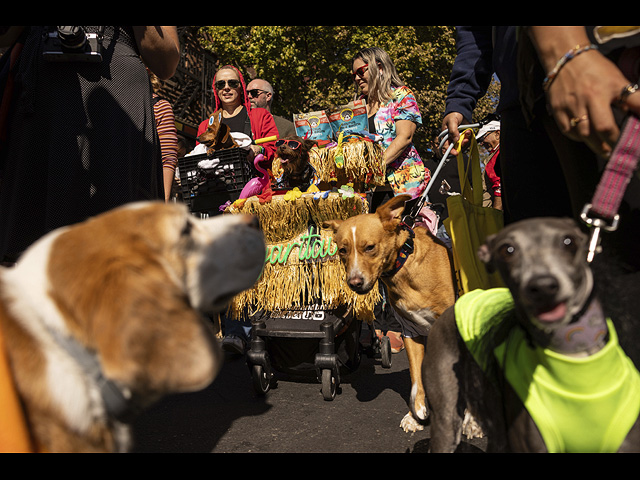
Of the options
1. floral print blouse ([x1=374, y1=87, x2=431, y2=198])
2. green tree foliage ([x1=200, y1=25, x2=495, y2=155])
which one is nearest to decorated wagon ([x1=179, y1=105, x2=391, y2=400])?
floral print blouse ([x1=374, y1=87, x2=431, y2=198])

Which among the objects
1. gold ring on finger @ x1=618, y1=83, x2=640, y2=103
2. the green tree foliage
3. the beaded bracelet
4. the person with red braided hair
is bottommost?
gold ring on finger @ x1=618, y1=83, x2=640, y2=103

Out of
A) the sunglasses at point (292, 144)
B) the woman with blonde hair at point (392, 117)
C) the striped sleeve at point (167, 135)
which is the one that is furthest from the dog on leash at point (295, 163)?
the striped sleeve at point (167, 135)

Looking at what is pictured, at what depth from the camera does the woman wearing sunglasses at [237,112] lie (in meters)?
5.11

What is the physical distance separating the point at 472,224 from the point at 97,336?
1901 millimetres

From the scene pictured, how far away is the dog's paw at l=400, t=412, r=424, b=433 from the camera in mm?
3080

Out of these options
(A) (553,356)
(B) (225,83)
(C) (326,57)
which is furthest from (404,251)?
(C) (326,57)

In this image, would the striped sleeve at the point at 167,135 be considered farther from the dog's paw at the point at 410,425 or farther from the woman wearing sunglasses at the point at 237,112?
the dog's paw at the point at 410,425

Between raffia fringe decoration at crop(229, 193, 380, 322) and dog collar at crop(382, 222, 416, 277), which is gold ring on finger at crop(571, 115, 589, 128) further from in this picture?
raffia fringe decoration at crop(229, 193, 380, 322)

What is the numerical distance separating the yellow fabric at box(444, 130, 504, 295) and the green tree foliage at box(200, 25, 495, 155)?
471 inches

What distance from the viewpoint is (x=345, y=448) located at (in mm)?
2791

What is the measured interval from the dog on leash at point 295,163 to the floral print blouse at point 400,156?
0.64 meters

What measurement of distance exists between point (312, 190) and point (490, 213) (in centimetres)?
181

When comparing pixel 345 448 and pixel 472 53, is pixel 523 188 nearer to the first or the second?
pixel 472 53

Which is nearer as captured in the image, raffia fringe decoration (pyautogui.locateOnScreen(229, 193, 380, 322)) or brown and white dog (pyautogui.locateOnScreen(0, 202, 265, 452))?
brown and white dog (pyautogui.locateOnScreen(0, 202, 265, 452))
